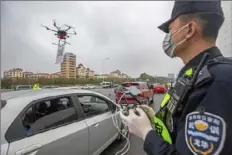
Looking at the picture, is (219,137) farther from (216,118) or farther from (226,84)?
(226,84)

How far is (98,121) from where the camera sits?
407cm

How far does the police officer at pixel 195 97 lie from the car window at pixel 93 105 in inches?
106

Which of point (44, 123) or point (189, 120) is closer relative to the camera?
point (189, 120)

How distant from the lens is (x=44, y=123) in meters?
2.88

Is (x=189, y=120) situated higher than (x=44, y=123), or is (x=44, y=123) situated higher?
(x=189, y=120)

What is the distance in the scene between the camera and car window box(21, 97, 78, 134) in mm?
2688

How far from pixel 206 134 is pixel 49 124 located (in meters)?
2.35

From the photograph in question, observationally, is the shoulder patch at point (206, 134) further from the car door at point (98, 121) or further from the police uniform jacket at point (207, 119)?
the car door at point (98, 121)

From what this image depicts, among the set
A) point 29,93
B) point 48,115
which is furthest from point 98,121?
point 29,93

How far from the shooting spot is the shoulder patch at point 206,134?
93 cm

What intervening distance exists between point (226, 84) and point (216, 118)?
17 centimetres

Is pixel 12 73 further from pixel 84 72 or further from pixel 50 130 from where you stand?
pixel 84 72

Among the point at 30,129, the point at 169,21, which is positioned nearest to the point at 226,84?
the point at 169,21

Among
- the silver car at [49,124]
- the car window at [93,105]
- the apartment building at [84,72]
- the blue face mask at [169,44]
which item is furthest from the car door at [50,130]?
the apartment building at [84,72]
